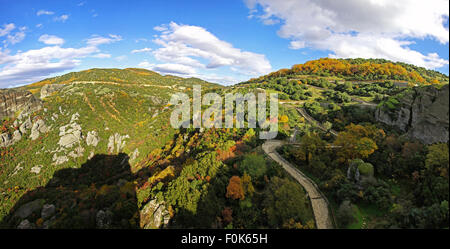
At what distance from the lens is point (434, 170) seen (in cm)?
1251

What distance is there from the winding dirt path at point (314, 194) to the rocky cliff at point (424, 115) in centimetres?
896

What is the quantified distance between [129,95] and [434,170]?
385 feet

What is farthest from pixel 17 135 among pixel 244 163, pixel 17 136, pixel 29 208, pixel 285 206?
pixel 285 206

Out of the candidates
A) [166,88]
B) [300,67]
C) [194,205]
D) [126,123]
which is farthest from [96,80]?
[194,205]

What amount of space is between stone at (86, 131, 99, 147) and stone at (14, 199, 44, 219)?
114ft

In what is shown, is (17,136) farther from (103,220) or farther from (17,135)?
(103,220)

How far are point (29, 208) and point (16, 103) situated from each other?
6565 centimetres

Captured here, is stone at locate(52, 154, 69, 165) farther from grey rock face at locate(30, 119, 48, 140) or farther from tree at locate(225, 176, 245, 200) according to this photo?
tree at locate(225, 176, 245, 200)

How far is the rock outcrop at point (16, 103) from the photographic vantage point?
266 ft

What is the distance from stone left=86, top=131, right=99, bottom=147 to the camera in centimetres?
7943

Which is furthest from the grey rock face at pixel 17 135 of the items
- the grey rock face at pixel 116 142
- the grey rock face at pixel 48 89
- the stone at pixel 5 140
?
the grey rock face at pixel 48 89

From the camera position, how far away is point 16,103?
84.4 m
